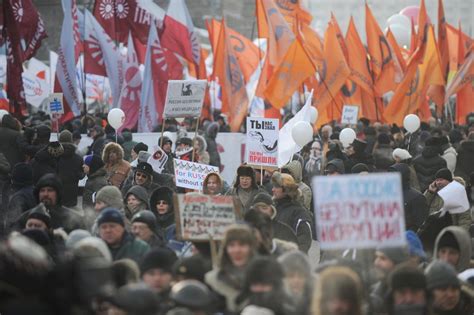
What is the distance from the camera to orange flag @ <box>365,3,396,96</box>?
29125mm

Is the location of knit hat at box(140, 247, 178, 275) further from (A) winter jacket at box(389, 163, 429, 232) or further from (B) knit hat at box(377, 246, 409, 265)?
(A) winter jacket at box(389, 163, 429, 232)

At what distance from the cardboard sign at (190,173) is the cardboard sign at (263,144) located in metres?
1.08

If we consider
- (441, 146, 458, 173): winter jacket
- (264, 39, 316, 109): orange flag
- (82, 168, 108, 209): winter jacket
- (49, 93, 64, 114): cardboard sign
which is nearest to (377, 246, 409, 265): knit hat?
(82, 168, 108, 209): winter jacket

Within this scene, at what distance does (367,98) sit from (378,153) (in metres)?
11.7

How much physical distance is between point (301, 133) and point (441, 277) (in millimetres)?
8192

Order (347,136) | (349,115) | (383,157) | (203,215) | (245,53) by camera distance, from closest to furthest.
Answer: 1. (203,215)
2. (383,157)
3. (347,136)
4. (349,115)
5. (245,53)

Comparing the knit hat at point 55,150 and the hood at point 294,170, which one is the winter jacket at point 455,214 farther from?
the knit hat at point 55,150

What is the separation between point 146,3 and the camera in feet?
84.3

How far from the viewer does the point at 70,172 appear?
48.5 ft

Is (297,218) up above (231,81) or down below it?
below

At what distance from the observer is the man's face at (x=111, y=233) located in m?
9.30

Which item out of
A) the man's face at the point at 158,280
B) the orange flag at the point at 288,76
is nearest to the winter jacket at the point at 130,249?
the man's face at the point at 158,280

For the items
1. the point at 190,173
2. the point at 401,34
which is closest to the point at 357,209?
the point at 190,173

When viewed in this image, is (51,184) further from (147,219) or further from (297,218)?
(297,218)
